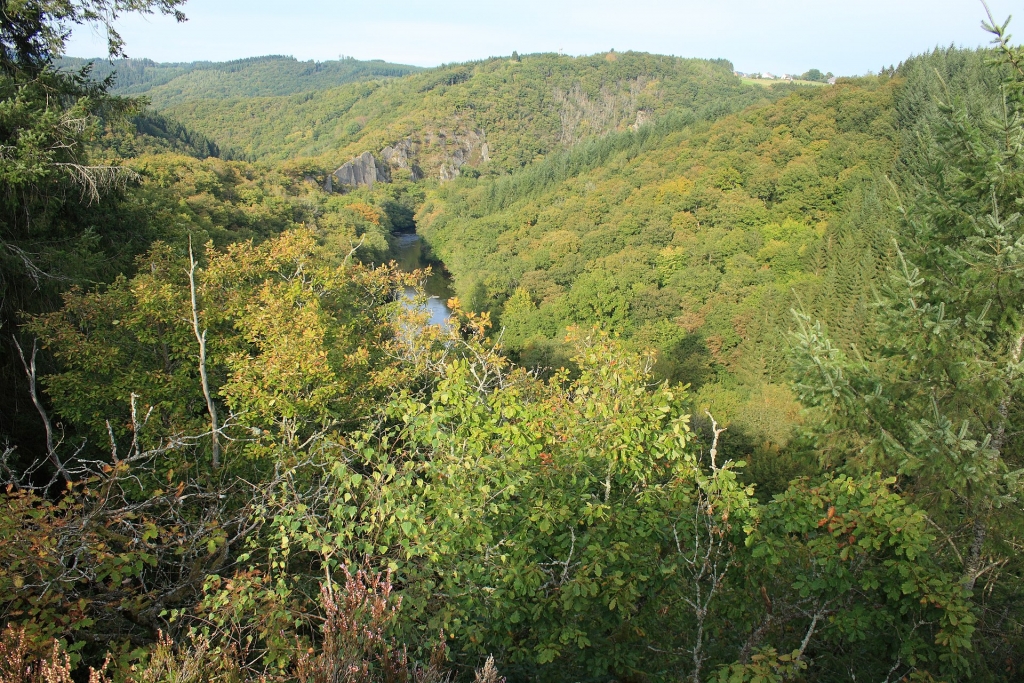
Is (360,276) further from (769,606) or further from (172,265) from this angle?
(769,606)

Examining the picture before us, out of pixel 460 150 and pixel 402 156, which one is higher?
pixel 460 150

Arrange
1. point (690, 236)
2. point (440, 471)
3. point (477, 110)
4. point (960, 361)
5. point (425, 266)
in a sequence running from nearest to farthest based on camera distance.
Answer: point (440, 471) → point (960, 361) → point (425, 266) → point (690, 236) → point (477, 110)

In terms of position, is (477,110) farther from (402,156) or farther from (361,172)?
(361,172)

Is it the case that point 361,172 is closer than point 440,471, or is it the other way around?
point 440,471

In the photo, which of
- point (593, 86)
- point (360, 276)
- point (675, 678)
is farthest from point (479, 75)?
point (675, 678)

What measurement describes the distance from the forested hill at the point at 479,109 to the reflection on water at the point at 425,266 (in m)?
52.3

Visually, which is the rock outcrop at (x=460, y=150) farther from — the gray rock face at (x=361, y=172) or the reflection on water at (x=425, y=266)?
the reflection on water at (x=425, y=266)

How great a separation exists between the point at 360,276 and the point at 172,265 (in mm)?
4142

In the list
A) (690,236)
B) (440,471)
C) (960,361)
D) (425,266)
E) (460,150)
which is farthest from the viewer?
(460,150)

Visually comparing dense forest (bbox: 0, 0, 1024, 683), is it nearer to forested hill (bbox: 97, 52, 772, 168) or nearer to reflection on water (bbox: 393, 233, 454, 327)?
reflection on water (bbox: 393, 233, 454, 327)

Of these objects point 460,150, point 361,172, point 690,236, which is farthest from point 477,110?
point 690,236

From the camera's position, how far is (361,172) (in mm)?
109438

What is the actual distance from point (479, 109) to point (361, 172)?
5612 centimetres

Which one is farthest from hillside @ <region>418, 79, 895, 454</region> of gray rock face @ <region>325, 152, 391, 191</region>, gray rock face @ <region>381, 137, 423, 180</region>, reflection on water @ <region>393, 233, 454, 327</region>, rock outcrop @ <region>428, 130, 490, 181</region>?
rock outcrop @ <region>428, 130, 490, 181</region>
